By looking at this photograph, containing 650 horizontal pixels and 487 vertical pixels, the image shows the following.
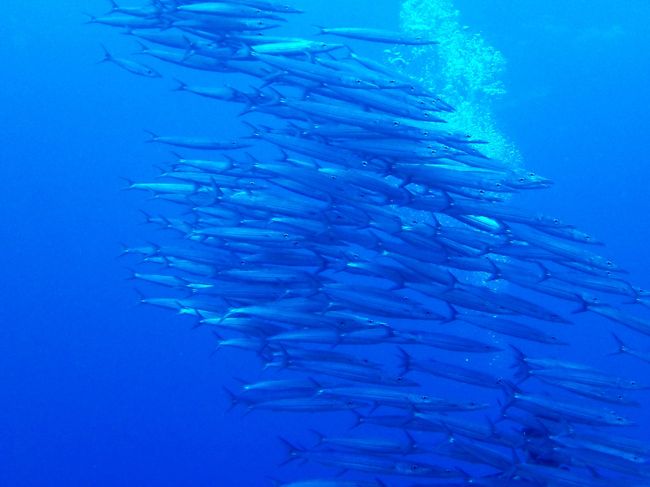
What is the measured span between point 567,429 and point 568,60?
11886 mm

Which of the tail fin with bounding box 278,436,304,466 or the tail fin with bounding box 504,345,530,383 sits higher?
the tail fin with bounding box 504,345,530,383

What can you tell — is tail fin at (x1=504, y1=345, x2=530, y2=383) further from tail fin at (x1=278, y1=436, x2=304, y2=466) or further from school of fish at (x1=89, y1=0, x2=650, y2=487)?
tail fin at (x1=278, y1=436, x2=304, y2=466)

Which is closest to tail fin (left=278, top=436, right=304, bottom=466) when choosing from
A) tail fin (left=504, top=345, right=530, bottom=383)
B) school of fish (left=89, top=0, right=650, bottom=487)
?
school of fish (left=89, top=0, right=650, bottom=487)

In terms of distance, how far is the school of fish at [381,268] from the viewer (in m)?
4.53

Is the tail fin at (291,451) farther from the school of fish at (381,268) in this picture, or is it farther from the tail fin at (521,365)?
the tail fin at (521,365)

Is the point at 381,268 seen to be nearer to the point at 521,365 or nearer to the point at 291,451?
the point at 521,365

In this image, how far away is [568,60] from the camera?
574 inches

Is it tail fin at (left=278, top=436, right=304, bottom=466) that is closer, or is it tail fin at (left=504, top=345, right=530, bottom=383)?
tail fin at (left=504, top=345, right=530, bottom=383)

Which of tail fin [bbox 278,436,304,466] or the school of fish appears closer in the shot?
the school of fish

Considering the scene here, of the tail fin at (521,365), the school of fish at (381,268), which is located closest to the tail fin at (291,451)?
the school of fish at (381,268)

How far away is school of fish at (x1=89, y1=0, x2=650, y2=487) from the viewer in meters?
4.53

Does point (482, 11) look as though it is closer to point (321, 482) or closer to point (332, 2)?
point (332, 2)

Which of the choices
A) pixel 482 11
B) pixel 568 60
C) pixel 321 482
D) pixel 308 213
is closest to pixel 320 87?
pixel 308 213

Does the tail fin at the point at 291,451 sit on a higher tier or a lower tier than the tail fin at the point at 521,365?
lower
